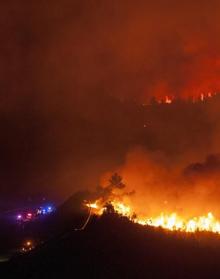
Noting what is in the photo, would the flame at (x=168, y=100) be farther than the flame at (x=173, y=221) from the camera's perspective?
Yes

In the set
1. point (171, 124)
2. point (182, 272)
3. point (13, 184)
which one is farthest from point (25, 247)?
point (171, 124)

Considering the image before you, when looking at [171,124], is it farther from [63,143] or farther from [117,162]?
[63,143]

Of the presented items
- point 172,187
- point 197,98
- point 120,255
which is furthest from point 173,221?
point 197,98

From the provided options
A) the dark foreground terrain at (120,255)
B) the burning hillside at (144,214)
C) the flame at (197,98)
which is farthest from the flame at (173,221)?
the flame at (197,98)

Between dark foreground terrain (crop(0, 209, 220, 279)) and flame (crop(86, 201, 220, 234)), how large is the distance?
0.69 meters

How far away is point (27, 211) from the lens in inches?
805

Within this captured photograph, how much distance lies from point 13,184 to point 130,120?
8566mm

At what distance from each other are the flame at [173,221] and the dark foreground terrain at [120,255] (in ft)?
2.25

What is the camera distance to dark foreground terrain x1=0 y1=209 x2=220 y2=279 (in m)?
11.6

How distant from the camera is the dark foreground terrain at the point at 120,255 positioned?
1161 cm

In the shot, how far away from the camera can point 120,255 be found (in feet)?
40.5

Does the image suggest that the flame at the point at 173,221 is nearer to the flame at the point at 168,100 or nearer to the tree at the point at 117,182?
the tree at the point at 117,182

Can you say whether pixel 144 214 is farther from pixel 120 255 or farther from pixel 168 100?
pixel 168 100

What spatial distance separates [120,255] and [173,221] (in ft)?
10.7
